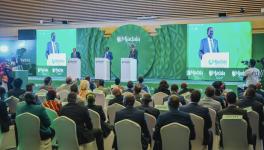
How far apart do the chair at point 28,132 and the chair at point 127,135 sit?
126 centimetres

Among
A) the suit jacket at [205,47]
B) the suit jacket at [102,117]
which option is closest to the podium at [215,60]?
the suit jacket at [205,47]

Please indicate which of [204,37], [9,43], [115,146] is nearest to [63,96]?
[115,146]

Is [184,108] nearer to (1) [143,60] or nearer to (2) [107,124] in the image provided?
(2) [107,124]

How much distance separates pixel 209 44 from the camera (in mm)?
14117

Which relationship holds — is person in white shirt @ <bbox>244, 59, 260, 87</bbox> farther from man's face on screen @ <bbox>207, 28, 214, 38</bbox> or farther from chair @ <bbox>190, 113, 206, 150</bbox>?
chair @ <bbox>190, 113, 206, 150</bbox>

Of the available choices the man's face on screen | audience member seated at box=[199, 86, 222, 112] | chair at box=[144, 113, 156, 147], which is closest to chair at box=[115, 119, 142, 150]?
chair at box=[144, 113, 156, 147]

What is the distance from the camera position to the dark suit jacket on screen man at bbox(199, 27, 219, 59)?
552 inches

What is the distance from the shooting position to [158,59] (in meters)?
15.5

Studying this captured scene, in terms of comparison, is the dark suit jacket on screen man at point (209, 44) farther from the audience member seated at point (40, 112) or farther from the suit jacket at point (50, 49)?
the audience member seated at point (40, 112)

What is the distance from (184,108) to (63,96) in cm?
388

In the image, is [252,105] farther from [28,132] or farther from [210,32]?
[210,32]

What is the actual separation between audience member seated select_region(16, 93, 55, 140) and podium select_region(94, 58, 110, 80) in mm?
8309

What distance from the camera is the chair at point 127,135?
17.5 feet

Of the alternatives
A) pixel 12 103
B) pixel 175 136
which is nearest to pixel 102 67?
pixel 12 103
